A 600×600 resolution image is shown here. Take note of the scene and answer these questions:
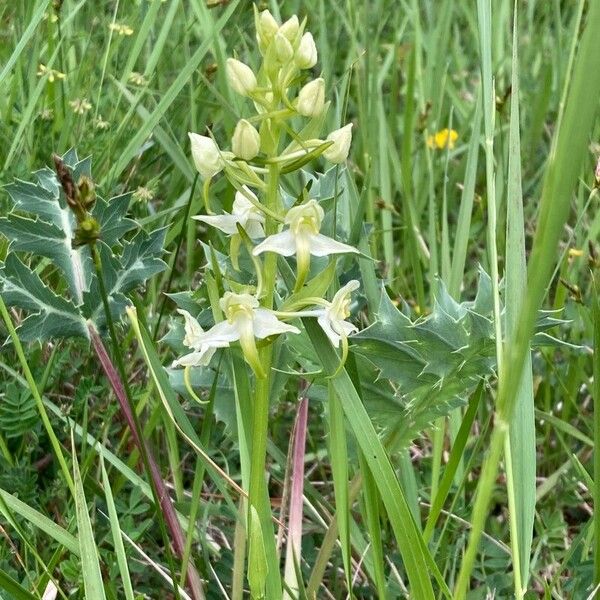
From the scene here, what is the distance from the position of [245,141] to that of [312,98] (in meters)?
0.08

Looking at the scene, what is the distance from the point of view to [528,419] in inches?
35.6

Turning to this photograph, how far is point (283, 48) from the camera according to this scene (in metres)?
0.93

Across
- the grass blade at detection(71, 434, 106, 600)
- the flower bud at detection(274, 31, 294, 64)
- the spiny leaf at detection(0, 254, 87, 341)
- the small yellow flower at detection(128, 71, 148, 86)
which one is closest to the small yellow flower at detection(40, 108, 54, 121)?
the small yellow flower at detection(128, 71, 148, 86)

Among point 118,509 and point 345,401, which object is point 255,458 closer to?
point 345,401

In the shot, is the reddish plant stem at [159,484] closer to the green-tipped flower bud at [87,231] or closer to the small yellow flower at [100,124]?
the green-tipped flower bud at [87,231]

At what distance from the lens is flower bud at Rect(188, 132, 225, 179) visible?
0.96 meters

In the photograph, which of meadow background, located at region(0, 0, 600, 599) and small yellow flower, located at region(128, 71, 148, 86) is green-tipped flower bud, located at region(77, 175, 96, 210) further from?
small yellow flower, located at region(128, 71, 148, 86)

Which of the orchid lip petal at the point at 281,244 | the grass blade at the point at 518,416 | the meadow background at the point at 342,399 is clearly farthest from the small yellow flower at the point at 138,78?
the grass blade at the point at 518,416

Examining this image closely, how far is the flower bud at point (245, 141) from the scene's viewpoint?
2.93 ft

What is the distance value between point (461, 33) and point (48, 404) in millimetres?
2527

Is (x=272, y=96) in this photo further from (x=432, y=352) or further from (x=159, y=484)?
(x=159, y=484)

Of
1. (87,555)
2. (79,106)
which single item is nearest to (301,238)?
(87,555)

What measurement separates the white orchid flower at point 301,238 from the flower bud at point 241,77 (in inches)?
5.1

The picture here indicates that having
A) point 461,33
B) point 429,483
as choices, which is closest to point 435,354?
point 429,483
